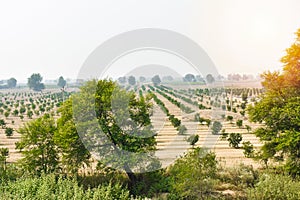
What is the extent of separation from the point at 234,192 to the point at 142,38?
210 inches

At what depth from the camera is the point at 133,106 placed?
33.7 feet

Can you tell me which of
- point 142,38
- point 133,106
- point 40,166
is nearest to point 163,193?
point 133,106

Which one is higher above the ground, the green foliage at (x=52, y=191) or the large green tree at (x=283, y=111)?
the large green tree at (x=283, y=111)

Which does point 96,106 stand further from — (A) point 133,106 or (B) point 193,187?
(B) point 193,187

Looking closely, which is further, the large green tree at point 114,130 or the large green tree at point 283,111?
the large green tree at point 283,111

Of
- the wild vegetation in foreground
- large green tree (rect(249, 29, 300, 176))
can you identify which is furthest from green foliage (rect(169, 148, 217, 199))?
large green tree (rect(249, 29, 300, 176))

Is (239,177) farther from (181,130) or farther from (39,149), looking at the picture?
(181,130)

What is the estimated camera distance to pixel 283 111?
33.2 feet

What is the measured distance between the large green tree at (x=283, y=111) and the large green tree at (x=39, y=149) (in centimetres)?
673

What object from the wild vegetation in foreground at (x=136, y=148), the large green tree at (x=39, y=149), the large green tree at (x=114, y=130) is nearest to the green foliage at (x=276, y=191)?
the wild vegetation in foreground at (x=136, y=148)

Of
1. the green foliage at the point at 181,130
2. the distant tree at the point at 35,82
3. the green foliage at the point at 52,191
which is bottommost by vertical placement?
the green foliage at the point at 181,130

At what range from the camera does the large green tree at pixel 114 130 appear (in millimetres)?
9766

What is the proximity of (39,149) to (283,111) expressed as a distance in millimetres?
7737

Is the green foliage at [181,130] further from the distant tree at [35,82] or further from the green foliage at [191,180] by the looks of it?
the distant tree at [35,82]
